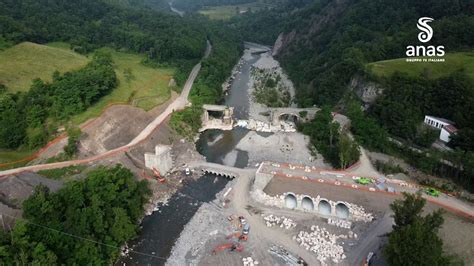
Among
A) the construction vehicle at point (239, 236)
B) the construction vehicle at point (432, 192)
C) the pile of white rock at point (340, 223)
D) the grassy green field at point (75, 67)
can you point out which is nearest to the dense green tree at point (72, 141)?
the grassy green field at point (75, 67)

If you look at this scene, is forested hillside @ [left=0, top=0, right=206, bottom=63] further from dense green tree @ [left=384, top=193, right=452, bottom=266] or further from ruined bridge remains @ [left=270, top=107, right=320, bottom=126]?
dense green tree @ [left=384, top=193, right=452, bottom=266]

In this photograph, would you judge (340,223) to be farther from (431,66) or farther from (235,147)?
(431,66)

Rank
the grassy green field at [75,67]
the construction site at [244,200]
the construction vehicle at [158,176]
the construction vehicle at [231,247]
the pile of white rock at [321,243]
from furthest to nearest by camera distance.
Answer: the grassy green field at [75,67] → the construction vehicle at [158,176] → the construction vehicle at [231,247] → the construction site at [244,200] → the pile of white rock at [321,243]

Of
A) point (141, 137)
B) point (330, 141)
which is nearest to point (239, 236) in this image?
point (330, 141)

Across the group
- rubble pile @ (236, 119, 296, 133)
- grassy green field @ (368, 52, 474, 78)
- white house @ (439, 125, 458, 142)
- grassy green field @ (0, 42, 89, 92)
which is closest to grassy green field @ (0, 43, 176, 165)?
grassy green field @ (0, 42, 89, 92)

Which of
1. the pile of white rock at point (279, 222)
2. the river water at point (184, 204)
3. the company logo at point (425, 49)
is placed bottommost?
the river water at point (184, 204)

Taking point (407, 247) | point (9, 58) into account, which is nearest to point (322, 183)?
point (407, 247)

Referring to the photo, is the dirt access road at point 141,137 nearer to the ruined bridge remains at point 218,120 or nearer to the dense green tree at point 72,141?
the dense green tree at point 72,141
